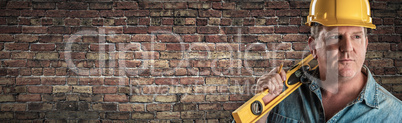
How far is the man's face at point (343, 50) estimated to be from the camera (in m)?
0.93

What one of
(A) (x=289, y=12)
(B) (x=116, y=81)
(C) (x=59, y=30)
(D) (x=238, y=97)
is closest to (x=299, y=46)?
(A) (x=289, y=12)

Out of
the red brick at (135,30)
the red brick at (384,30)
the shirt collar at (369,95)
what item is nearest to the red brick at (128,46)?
the red brick at (135,30)

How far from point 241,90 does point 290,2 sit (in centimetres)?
94

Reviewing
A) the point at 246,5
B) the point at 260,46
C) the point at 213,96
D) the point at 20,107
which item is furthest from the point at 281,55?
the point at 20,107

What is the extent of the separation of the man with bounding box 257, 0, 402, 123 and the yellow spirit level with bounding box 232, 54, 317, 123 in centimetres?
3

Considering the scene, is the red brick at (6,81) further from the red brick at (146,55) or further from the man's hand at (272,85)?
the man's hand at (272,85)

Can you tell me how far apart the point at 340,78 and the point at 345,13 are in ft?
0.85

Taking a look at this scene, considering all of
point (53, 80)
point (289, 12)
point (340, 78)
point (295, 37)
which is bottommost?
point (53, 80)

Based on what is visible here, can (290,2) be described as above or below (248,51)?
above

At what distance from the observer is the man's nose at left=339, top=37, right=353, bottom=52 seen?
921mm

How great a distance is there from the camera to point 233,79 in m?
2.33

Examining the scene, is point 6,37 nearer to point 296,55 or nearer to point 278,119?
point 278,119

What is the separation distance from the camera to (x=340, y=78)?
998 mm

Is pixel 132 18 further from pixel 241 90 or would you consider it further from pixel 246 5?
pixel 241 90
